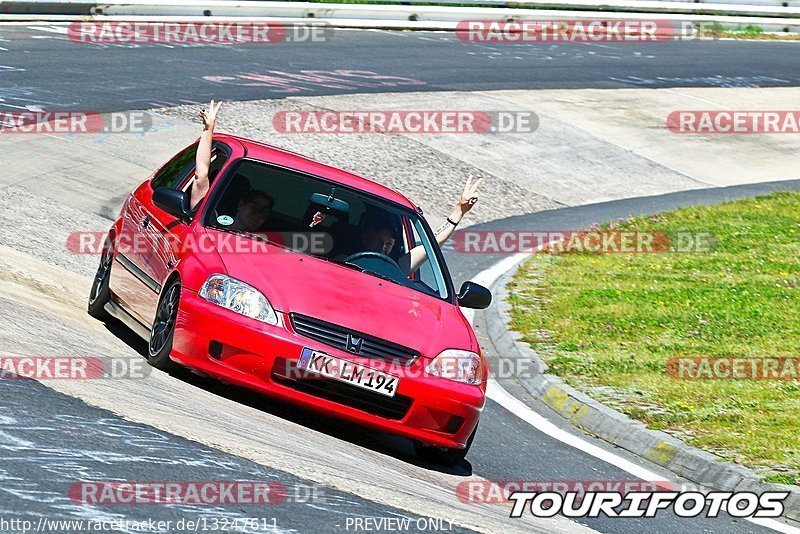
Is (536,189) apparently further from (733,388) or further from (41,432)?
(41,432)

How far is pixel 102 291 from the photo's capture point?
9734 millimetres

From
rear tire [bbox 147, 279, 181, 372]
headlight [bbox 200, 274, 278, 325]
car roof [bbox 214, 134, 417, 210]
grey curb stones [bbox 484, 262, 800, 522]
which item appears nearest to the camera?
headlight [bbox 200, 274, 278, 325]

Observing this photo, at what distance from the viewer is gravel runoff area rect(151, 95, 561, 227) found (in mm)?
18219

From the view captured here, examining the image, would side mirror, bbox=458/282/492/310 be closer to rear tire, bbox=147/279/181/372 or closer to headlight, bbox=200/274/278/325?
headlight, bbox=200/274/278/325

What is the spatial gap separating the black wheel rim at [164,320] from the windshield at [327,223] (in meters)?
0.67

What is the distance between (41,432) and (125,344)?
9.98 feet

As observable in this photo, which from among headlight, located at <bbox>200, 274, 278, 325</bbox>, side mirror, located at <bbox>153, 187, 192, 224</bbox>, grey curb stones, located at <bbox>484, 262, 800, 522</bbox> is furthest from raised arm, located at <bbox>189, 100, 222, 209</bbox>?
grey curb stones, located at <bbox>484, 262, 800, 522</bbox>

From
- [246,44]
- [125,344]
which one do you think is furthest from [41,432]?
[246,44]

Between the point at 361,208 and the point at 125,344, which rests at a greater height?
the point at 361,208

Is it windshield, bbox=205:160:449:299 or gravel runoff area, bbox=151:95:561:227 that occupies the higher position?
windshield, bbox=205:160:449:299

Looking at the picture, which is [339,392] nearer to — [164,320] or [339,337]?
[339,337]

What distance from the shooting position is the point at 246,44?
84.8 feet

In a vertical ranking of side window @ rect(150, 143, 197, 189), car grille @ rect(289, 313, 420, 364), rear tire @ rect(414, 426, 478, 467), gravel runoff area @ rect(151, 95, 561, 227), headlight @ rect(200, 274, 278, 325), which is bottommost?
gravel runoff area @ rect(151, 95, 561, 227)

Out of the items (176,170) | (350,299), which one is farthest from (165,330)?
(176,170)
